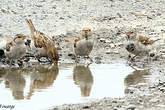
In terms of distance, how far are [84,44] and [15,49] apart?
6.14ft

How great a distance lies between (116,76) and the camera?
11.0 m

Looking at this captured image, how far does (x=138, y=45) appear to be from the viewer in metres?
13.1

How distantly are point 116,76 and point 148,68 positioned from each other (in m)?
1.32

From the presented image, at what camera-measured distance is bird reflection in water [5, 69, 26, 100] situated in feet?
29.9

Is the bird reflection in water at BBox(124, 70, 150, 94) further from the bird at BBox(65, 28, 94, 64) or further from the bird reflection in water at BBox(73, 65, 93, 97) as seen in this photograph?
the bird at BBox(65, 28, 94, 64)

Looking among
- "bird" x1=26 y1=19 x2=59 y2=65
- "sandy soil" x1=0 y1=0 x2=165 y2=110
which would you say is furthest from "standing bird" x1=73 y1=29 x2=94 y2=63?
"bird" x1=26 y1=19 x2=59 y2=65

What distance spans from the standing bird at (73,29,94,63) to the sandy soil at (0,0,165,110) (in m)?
0.33

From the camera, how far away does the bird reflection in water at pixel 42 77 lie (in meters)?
9.90

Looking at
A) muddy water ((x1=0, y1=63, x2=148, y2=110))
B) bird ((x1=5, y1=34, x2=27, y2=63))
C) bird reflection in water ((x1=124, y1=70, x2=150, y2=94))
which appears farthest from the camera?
bird ((x1=5, y1=34, x2=27, y2=63))

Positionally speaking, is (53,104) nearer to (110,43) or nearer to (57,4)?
(110,43)

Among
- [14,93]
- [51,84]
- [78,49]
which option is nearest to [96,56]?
[78,49]

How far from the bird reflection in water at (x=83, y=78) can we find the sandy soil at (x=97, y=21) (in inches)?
47.1

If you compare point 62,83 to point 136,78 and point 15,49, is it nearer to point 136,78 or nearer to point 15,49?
point 136,78

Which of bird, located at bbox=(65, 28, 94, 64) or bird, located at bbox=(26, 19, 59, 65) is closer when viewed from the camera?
bird, located at bbox=(26, 19, 59, 65)
